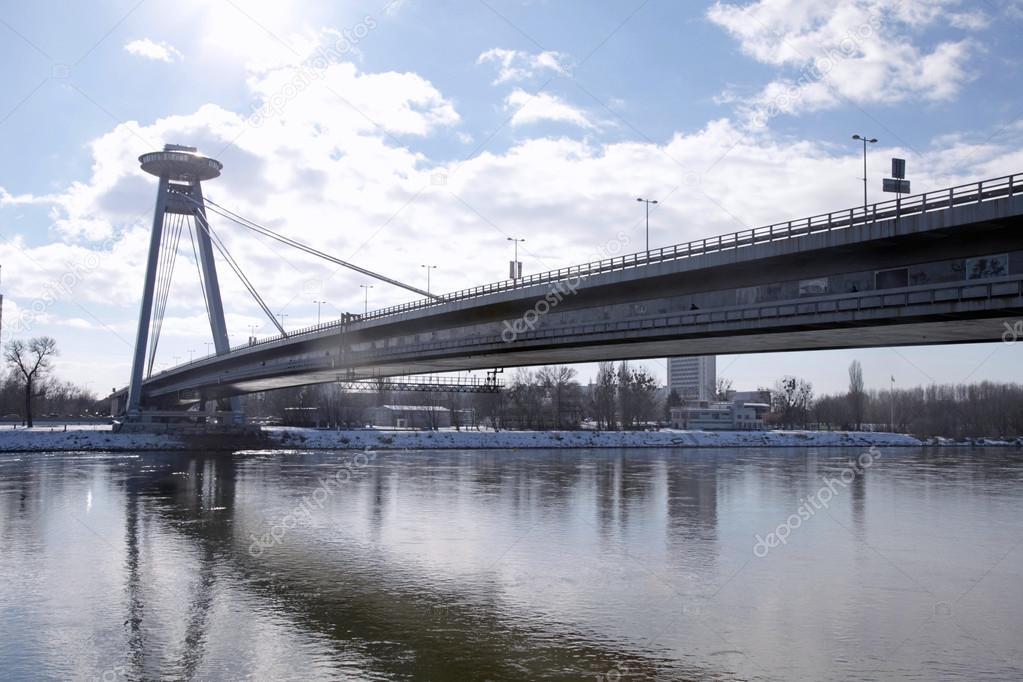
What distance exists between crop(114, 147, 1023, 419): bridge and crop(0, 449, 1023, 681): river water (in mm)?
6793

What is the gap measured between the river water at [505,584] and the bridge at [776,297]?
6.79m

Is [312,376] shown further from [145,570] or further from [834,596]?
[834,596]

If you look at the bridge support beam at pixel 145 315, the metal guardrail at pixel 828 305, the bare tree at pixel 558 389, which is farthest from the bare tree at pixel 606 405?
the metal guardrail at pixel 828 305

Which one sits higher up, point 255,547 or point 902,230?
point 902,230

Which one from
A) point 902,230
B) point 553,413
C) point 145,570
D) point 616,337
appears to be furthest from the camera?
point 553,413

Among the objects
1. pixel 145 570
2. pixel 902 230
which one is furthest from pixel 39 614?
pixel 902 230

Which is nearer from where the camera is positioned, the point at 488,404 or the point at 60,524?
the point at 60,524

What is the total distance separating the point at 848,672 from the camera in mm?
12578

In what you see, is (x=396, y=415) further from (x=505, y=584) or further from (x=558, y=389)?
(x=505, y=584)

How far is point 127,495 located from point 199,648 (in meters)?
24.0

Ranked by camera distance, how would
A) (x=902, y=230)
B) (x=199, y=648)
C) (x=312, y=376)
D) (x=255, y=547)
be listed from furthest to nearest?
(x=312, y=376) < (x=902, y=230) < (x=255, y=547) < (x=199, y=648)

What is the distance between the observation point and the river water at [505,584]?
13109 millimetres

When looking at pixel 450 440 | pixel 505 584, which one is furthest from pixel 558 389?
pixel 505 584

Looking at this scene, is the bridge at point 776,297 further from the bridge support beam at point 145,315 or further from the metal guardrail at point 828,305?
the bridge support beam at point 145,315
